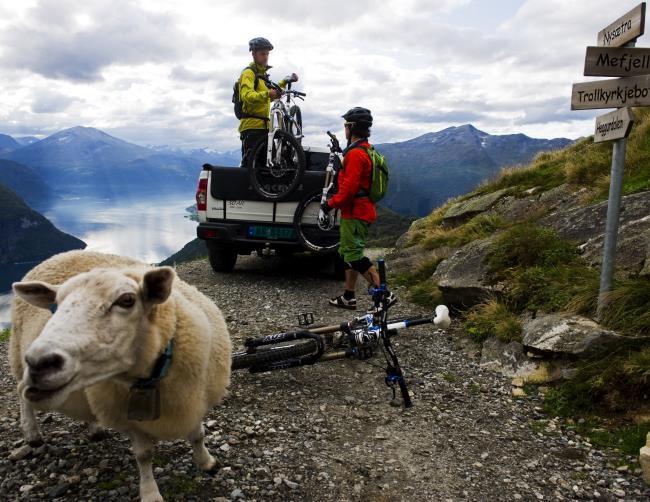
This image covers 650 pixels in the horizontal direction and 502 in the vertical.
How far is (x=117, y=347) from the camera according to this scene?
2.38m

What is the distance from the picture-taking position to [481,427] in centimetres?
458

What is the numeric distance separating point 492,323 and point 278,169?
16.8ft

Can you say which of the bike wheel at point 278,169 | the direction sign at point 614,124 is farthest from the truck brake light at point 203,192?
the direction sign at point 614,124

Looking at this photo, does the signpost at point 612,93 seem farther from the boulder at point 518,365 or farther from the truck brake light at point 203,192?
the truck brake light at point 203,192

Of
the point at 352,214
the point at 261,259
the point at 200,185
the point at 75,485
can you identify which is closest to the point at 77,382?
the point at 75,485

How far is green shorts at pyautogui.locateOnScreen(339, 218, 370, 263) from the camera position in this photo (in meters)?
7.06

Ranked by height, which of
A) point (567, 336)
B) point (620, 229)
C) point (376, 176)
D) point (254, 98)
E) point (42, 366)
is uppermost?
point (254, 98)

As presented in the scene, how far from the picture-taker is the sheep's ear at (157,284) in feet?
7.97

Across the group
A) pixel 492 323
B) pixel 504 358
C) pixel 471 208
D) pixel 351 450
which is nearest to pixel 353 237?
pixel 492 323

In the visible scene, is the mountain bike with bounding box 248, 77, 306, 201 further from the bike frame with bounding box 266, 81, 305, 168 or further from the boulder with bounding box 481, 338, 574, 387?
the boulder with bounding box 481, 338, 574, 387

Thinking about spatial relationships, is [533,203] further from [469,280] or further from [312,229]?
[312,229]

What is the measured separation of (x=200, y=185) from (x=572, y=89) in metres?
6.94

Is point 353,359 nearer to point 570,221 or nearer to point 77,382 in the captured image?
point 77,382

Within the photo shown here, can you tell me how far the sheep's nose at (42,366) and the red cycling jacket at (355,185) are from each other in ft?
16.9
